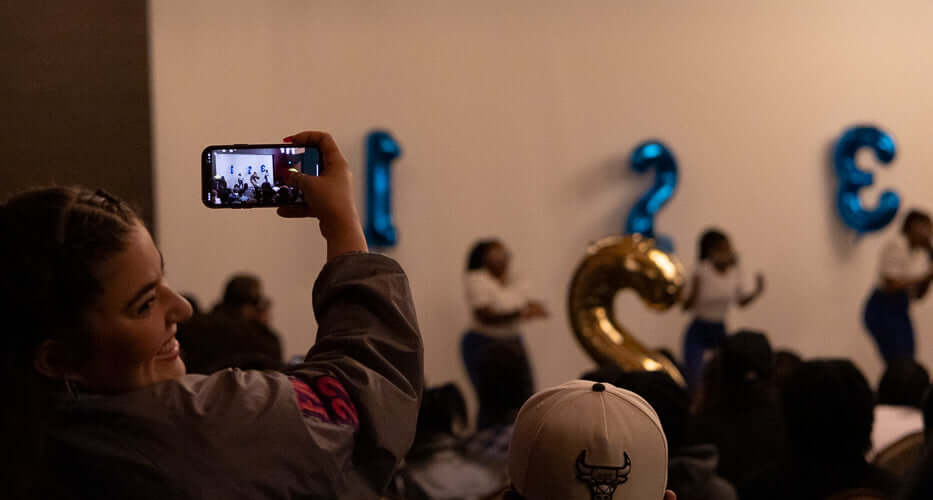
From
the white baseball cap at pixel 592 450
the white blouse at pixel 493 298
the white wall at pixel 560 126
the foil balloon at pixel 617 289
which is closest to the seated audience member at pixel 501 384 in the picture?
the foil balloon at pixel 617 289

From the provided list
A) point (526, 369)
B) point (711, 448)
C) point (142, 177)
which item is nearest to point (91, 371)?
point (142, 177)

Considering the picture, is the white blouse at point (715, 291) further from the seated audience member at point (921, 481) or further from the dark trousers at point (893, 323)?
the seated audience member at point (921, 481)

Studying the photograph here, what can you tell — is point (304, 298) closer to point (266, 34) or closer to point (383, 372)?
point (266, 34)

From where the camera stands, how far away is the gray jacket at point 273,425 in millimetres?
946

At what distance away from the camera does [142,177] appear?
5.69 feet

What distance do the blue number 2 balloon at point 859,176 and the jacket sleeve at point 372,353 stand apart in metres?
6.30

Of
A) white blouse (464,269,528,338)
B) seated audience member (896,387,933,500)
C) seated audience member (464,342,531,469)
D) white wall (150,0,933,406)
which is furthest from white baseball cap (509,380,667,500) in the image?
white blouse (464,269,528,338)

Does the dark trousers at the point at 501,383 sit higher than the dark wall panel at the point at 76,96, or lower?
lower

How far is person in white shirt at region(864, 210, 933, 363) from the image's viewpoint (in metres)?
6.10

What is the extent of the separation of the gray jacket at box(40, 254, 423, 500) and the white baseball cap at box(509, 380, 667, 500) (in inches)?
8.5

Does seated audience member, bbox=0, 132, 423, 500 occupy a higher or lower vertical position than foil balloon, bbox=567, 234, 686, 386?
higher

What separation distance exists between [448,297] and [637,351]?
137 inches

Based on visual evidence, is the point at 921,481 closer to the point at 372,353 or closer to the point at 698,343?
the point at 372,353

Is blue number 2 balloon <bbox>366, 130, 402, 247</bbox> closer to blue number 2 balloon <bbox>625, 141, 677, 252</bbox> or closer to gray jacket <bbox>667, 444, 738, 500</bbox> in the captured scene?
blue number 2 balloon <bbox>625, 141, 677, 252</bbox>
